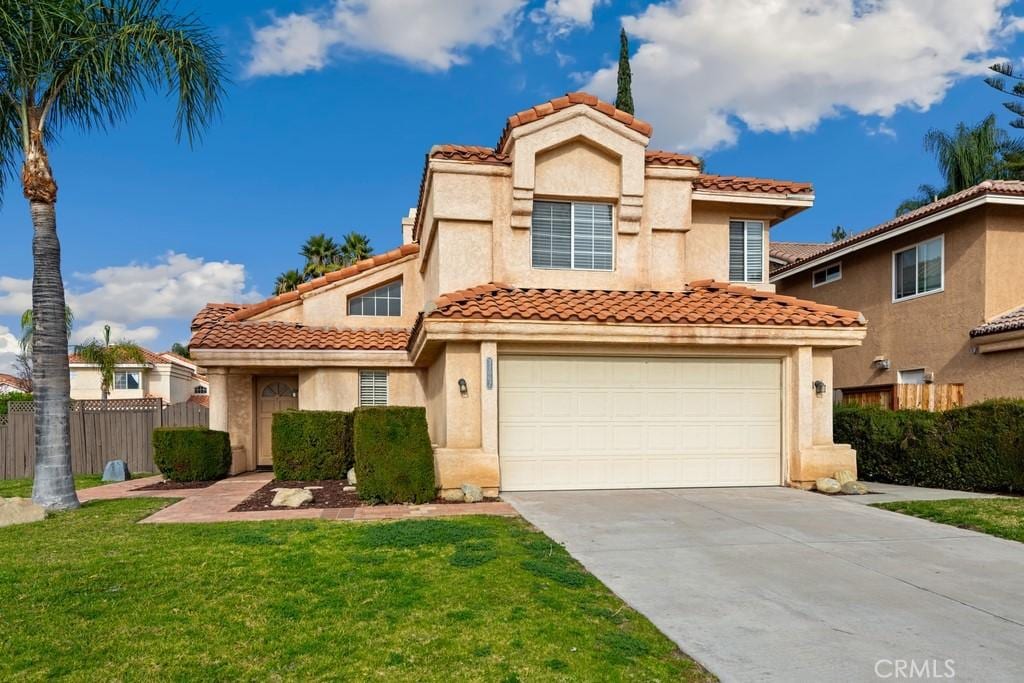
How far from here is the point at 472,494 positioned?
401 inches

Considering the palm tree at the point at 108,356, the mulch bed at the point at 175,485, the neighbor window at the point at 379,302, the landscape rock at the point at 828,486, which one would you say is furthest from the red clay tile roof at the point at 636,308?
the palm tree at the point at 108,356

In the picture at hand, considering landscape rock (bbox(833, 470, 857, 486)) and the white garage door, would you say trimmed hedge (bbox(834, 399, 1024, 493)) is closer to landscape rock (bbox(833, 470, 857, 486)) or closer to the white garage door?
landscape rock (bbox(833, 470, 857, 486))

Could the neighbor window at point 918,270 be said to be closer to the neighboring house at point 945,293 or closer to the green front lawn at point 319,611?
the neighboring house at point 945,293

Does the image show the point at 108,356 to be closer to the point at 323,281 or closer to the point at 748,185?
the point at 323,281

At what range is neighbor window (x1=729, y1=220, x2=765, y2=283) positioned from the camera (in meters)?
15.0

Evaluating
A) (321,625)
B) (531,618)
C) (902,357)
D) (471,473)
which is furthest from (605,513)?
(902,357)

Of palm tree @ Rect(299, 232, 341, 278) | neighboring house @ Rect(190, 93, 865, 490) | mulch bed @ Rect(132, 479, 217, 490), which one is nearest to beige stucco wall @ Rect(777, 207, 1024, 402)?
neighboring house @ Rect(190, 93, 865, 490)

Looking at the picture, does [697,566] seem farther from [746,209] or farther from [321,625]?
[746,209]

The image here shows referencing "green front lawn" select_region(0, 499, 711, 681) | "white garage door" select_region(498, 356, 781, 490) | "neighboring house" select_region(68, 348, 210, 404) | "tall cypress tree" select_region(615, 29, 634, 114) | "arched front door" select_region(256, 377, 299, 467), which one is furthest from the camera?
"neighboring house" select_region(68, 348, 210, 404)

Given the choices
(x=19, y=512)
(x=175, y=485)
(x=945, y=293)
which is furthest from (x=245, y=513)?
(x=945, y=293)

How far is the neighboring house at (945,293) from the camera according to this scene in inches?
567

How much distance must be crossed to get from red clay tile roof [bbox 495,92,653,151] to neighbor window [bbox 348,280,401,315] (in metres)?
5.30

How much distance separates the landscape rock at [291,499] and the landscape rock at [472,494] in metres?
2.45

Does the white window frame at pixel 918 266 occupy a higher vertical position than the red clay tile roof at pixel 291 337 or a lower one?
higher
